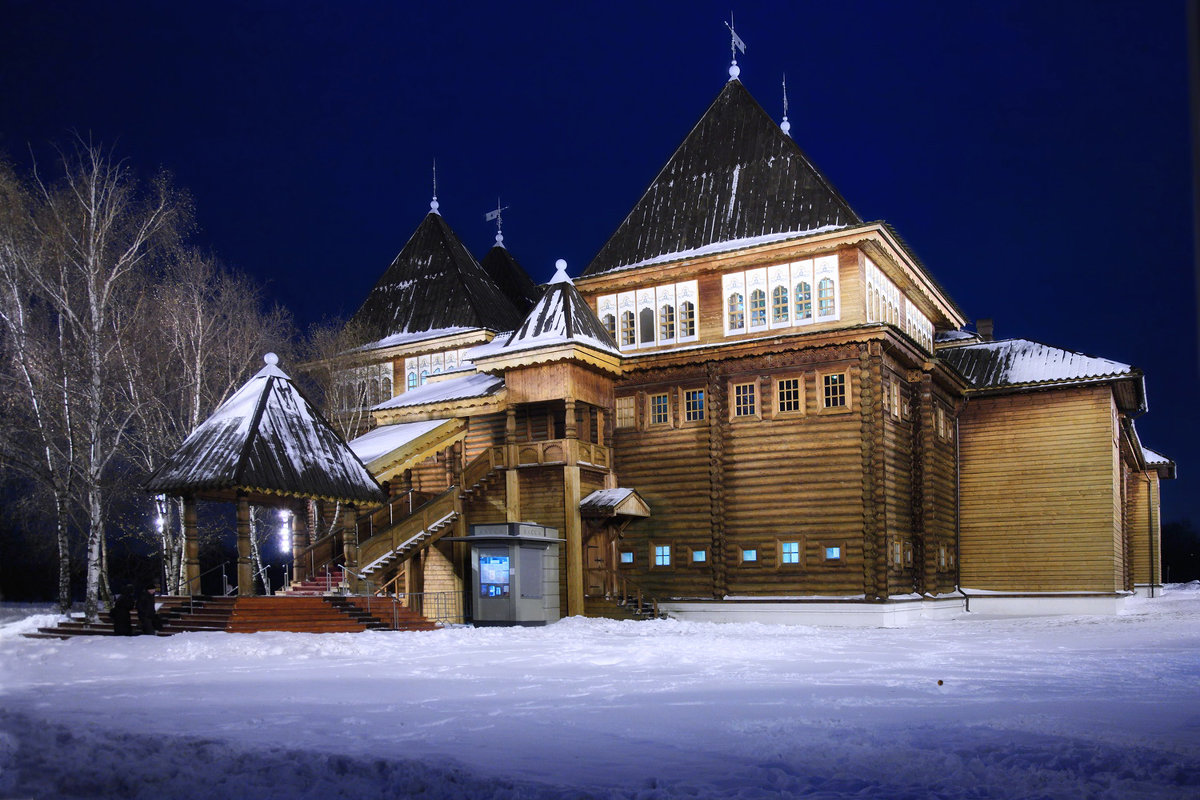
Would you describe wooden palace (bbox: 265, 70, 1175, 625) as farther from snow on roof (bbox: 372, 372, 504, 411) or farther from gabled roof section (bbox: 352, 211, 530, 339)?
gabled roof section (bbox: 352, 211, 530, 339)

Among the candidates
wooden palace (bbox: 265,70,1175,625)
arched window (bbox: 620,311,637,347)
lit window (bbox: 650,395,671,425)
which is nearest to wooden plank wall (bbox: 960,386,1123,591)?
wooden palace (bbox: 265,70,1175,625)

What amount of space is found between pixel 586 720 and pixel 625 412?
21834mm

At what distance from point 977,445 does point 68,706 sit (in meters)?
30.9

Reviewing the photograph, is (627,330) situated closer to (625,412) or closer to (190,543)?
(625,412)

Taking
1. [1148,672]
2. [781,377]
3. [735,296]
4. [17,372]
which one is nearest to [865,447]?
[781,377]

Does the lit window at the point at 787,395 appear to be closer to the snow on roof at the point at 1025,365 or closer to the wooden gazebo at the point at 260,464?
the snow on roof at the point at 1025,365

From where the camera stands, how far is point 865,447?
28.6 meters

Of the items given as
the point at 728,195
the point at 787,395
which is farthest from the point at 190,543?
the point at 728,195

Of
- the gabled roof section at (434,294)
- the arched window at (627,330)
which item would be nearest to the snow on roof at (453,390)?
the arched window at (627,330)

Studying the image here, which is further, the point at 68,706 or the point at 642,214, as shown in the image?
the point at 642,214

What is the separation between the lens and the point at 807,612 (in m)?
28.9

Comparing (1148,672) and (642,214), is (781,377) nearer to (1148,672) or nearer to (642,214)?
(642,214)

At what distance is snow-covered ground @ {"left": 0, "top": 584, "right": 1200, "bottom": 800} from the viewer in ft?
25.8

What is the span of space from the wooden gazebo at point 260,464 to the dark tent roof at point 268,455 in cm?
2
